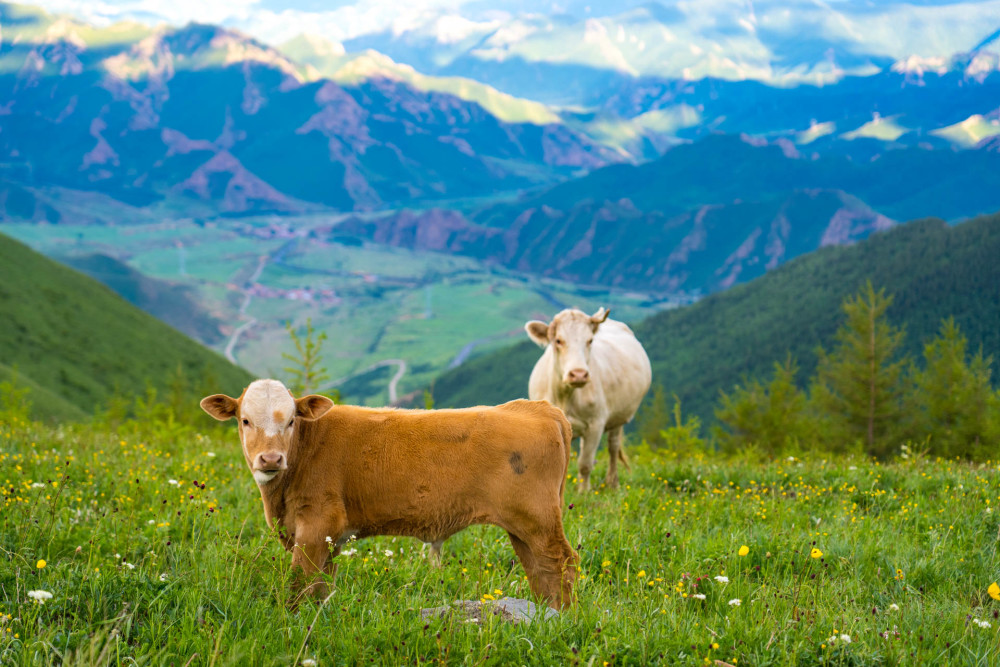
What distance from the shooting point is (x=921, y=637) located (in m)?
5.64

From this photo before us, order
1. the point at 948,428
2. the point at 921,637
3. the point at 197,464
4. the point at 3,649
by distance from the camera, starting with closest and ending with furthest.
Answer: the point at 3,649 < the point at 921,637 < the point at 197,464 < the point at 948,428

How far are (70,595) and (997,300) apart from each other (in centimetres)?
18834

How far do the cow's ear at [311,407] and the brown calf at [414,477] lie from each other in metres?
0.01

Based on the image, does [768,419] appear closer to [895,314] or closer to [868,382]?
[868,382]

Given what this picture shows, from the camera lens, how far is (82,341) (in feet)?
358

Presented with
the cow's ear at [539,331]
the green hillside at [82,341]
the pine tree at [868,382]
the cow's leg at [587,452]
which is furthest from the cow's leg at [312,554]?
the green hillside at [82,341]

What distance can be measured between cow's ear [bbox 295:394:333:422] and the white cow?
214 inches

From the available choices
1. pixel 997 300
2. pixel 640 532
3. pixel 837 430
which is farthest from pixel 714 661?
pixel 997 300

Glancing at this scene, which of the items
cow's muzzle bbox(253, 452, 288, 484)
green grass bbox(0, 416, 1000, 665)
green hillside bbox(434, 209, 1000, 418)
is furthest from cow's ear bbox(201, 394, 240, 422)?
green hillside bbox(434, 209, 1000, 418)

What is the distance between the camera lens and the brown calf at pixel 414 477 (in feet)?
21.8

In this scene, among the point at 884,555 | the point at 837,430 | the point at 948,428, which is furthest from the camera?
the point at 837,430

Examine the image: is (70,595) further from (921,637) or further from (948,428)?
(948,428)

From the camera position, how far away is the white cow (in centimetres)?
1249

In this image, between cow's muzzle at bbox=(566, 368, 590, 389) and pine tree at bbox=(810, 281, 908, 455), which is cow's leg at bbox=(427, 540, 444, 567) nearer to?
cow's muzzle at bbox=(566, 368, 590, 389)
